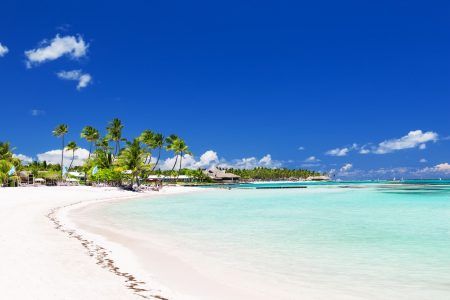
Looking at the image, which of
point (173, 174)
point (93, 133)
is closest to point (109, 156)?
point (93, 133)

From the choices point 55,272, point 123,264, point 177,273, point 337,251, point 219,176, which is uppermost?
point 219,176

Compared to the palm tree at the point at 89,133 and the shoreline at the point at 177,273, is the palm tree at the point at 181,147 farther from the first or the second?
the shoreline at the point at 177,273

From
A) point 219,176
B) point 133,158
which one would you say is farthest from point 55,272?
point 219,176

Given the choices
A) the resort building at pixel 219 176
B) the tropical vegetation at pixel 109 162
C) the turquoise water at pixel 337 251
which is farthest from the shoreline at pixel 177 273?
the resort building at pixel 219 176

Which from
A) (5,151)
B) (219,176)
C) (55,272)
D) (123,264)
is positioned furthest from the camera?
(219,176)

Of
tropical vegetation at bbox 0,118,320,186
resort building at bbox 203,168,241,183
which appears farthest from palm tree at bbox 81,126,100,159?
resort building at bbox 203,168,241,183

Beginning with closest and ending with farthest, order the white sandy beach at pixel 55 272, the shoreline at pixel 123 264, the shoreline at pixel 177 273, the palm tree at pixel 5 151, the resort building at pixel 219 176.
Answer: the white sandy beach at pixel 55 272 → the shoreline at pixel 123 264 → the shoreline at pixel 177 273 → the palm tree at pixel 5 151 → the resort building at pixel 219 176

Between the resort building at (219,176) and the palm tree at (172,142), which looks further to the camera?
the resort building at (219,176)

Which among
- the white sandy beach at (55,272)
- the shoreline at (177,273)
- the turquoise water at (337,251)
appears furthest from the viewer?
the turquoise water at (337,251)

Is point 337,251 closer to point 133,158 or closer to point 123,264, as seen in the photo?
point 123,264

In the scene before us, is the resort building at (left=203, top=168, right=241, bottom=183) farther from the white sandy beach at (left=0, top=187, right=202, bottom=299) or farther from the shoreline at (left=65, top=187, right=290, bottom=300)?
the white sandy beach at (left=0, top=187, right=202, bottom=299)

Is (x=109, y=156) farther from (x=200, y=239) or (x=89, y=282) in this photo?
(x=89, y=282)

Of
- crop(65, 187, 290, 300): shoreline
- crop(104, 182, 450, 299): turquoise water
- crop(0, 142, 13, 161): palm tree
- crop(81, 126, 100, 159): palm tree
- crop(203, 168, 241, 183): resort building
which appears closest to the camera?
crop(65, 187, 290, 300): shoreline

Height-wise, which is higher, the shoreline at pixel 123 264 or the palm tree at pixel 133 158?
the palm tree at pixel 133 158
